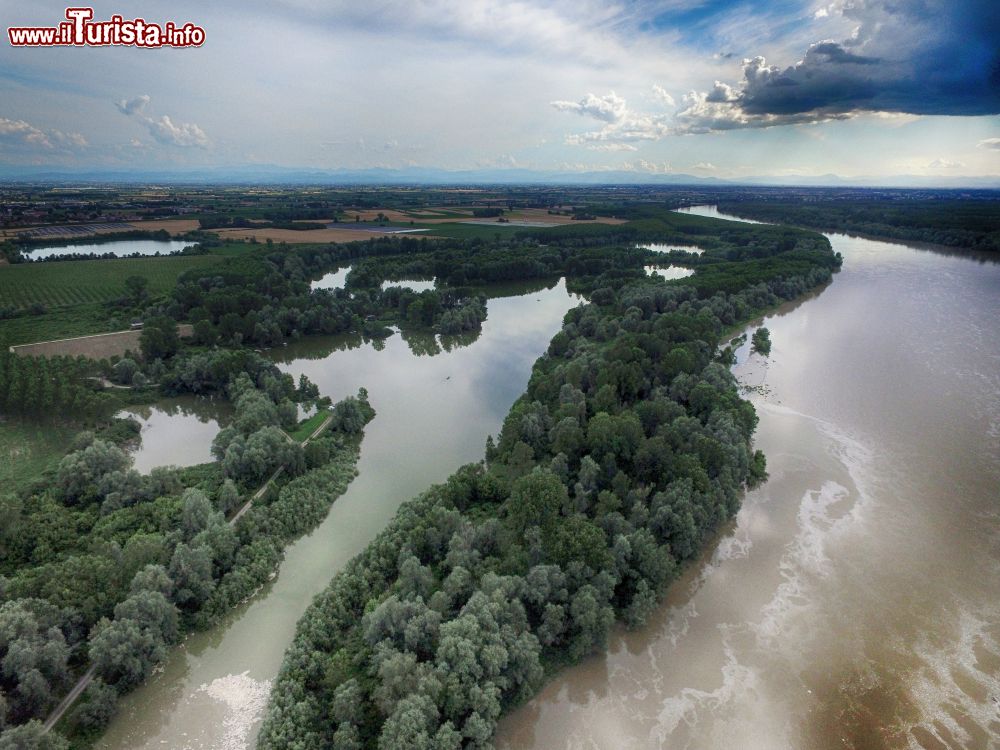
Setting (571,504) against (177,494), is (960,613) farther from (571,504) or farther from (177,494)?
(177,494)

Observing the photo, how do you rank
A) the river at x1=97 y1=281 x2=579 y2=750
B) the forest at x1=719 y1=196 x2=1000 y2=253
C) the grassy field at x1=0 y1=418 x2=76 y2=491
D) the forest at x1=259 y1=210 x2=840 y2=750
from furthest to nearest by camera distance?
the forest at x1=719 y1=196 x2=1000 y2=253, the grassy field at x1=0 y1=418 x2=76 y2=491, the river at x1=97 y1=281 x2=579 y2=750, the forest at x1=259 y1=210 x2=840 y2=750

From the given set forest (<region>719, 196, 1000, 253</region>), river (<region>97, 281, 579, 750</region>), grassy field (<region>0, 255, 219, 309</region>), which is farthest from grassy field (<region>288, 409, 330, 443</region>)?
forest (<region>719, 196, 1000, 253</region>)

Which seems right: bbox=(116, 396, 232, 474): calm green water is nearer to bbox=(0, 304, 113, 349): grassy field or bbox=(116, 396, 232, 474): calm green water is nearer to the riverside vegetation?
the riverside vegetation

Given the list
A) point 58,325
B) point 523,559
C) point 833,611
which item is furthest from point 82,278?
point 833,611

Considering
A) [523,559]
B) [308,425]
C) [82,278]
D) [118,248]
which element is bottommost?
[308,425]

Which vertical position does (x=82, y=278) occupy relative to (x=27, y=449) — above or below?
above

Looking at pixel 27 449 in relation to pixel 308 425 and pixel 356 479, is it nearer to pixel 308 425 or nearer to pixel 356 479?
pixel 308 425

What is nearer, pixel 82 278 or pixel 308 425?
pixel 308 425
